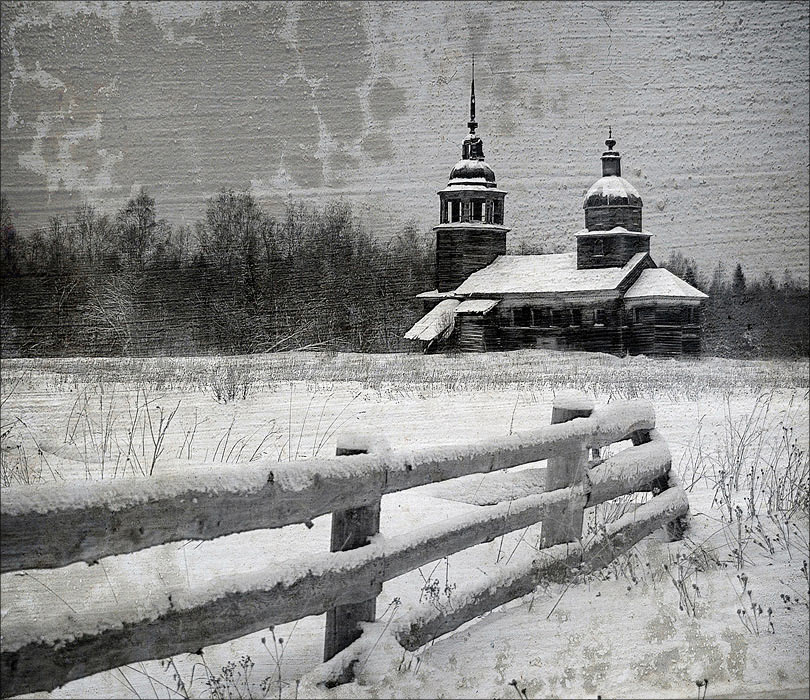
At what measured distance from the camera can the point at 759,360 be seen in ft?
8.99

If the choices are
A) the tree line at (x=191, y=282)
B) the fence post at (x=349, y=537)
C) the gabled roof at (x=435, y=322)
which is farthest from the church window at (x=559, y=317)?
the fence post at (x=349, y=537)

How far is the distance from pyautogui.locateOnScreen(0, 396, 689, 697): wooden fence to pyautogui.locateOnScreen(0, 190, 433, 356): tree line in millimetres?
→ 575

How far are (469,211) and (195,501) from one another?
1498 mm

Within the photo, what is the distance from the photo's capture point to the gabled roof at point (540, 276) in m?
3.46

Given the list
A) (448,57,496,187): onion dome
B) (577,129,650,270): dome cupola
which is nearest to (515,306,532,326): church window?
(577,129,650,270): dome cupola

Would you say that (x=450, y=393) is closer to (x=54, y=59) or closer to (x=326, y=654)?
(x=326, y=654)

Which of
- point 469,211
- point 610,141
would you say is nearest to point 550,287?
point 610,141

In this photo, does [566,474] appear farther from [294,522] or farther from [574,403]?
[294,522]

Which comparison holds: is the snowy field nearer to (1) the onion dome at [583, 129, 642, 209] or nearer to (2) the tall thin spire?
(1) the onion dome at [583, 129, 642, 209]

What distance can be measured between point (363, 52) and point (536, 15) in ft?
2.17

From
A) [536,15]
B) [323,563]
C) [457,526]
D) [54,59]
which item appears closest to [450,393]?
[457,526]

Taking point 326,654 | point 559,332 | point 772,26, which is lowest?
point 326,654

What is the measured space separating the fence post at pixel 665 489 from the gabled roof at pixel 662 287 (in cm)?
64

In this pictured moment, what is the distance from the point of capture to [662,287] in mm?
2541
